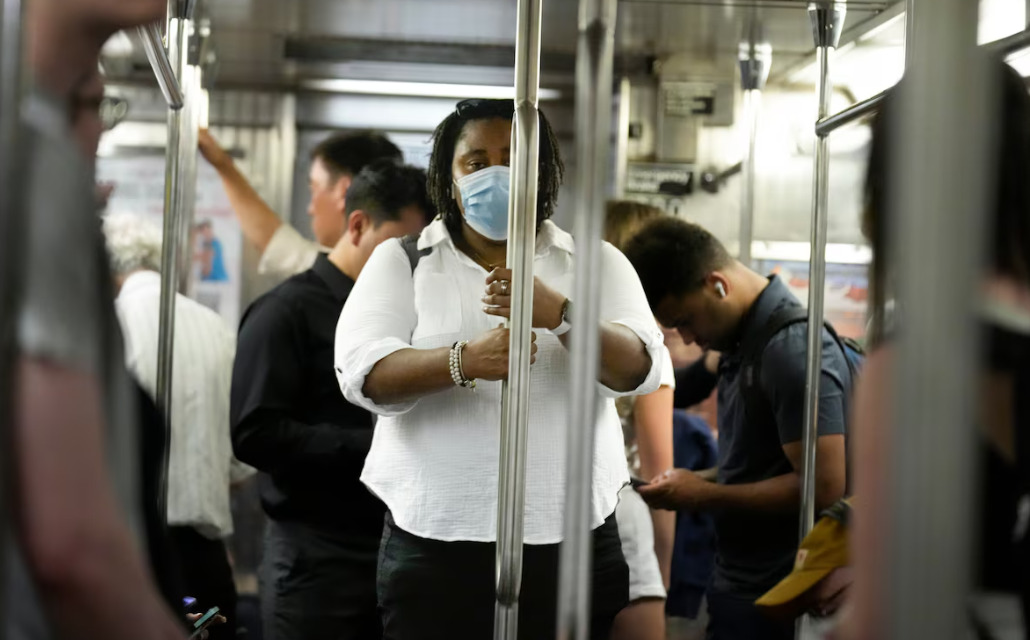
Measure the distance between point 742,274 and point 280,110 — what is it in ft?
2.97

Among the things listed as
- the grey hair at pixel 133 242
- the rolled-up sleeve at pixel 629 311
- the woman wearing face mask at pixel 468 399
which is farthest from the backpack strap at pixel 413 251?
the grey hair at pixel 133 242

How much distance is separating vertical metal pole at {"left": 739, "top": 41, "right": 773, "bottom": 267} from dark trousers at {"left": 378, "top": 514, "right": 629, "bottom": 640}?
715mm

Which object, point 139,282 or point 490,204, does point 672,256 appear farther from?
point 139,282

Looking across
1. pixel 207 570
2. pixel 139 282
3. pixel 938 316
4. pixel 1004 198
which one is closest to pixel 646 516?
pixel 207 570

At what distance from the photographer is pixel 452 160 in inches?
68.8

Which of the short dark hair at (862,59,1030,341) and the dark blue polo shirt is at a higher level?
the short dark hair at (862,59,1030,341)

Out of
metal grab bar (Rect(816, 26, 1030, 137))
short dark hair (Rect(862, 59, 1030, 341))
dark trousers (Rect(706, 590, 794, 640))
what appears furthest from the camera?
dark trousers (Rect(706, 590, 794, 640))

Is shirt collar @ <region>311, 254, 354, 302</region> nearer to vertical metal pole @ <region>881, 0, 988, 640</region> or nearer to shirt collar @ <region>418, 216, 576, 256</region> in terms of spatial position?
shirt collar @ <region>418, 216, 576, 256</region>

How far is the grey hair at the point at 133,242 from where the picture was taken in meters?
1.94

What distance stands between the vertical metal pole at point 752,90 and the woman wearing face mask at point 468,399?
490 millimetres

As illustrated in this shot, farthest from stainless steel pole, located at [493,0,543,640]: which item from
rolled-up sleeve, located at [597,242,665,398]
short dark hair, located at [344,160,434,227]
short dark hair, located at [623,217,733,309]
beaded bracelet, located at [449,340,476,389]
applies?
short dark hair, located at [623,217,733,309]

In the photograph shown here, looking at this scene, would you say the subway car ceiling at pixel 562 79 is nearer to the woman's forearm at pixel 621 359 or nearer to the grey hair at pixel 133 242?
the grey hair at pixel 133 242

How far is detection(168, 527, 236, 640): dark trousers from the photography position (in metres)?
1.98

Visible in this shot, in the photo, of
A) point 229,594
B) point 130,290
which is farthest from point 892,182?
point 229,594
